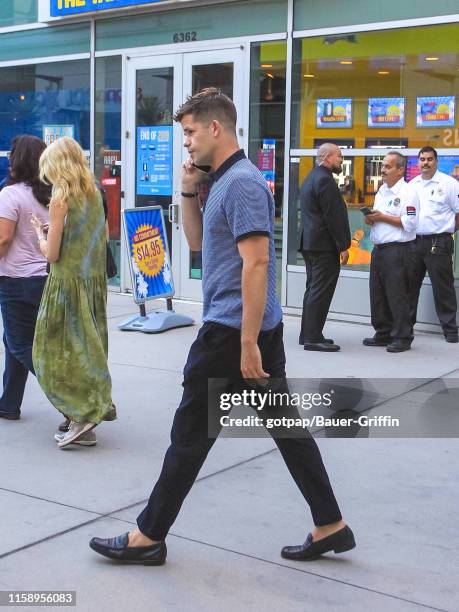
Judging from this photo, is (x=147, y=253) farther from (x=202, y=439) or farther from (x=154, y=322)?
(x=202, y=439)

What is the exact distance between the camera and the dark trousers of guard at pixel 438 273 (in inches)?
351

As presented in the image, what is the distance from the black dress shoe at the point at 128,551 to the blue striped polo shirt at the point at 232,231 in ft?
3.16

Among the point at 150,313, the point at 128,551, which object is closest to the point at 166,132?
the point at 150,313

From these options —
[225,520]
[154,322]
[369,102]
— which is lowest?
[225,520]

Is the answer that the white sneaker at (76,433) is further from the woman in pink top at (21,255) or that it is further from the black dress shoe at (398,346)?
the black dress shoe at (398,346)

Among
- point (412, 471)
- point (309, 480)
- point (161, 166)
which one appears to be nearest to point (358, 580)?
point (309, 480)

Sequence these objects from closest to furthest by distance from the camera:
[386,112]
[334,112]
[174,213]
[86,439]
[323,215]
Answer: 1. [86,439]
2. [323,215]
3. [386,112]
4. [334,112]
5. [174,213]

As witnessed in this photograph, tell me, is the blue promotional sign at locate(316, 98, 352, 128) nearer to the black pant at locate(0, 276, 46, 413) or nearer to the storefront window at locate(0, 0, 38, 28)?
the storefront window at locate(0, 0, 38, 28)

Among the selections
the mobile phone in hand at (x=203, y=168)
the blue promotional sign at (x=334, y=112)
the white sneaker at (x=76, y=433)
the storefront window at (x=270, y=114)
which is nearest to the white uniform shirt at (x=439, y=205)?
the blue promotional sign at (x=334, y=112)

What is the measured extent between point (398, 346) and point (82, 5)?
20.6 ft

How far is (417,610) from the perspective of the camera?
3525 millimetres

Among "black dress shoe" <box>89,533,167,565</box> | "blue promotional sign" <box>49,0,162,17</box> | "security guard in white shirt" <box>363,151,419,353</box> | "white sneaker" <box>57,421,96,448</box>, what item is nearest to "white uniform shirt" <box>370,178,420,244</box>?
"security guard in white shirt" <box>363,151,419,353</box>

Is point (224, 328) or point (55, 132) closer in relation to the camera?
point (224, 328)

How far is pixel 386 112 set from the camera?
392 inches
